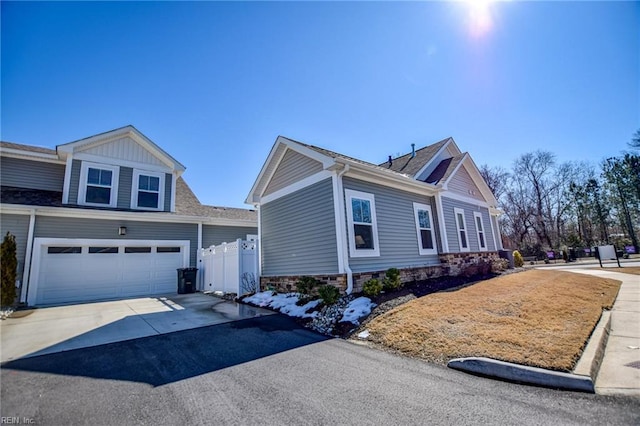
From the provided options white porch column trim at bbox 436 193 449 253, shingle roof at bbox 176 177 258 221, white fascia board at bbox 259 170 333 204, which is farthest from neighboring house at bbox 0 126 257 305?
white porch column trim at bbox 436 193 449 253

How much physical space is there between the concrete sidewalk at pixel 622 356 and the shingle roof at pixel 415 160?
286 inches

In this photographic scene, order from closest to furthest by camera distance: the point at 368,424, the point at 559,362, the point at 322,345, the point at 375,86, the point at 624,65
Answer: the point at 368,424
the point at 559,362
the point at 322,345
the point at 624,65
the point at 375,86

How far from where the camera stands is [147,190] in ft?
41.5

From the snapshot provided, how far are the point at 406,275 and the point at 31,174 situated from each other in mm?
15370

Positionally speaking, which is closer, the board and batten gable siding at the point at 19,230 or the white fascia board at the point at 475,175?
the board and batten gable siding at the point at 19,230

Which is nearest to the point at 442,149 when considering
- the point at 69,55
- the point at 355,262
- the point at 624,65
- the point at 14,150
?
the point at 624,65

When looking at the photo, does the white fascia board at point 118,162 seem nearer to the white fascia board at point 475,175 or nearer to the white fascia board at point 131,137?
the white fascia board at point 131,137

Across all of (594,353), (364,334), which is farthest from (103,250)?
(594,353)

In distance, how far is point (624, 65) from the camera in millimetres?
9188

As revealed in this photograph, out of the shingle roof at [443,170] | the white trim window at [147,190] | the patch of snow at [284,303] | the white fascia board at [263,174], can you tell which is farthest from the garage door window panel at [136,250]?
the shingle roof at [443,170]

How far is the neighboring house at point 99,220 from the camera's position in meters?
9.52

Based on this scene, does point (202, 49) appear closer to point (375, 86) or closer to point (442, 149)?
point (375, 86)

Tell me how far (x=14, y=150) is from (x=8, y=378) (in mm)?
12160

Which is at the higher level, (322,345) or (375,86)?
(375,86)
